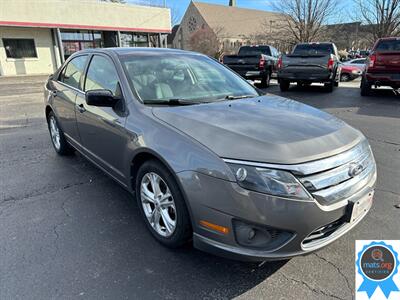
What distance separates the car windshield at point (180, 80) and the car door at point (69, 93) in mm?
1067

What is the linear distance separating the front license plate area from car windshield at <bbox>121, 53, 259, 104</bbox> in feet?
5.19

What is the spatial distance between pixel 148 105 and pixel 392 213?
106 inches

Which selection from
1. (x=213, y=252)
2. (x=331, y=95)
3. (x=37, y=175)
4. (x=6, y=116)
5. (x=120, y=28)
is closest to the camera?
(x=213, y=252)

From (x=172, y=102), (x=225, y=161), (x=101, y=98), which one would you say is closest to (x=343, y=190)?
(x=225, y=161)

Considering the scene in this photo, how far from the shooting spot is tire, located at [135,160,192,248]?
95.0 inches

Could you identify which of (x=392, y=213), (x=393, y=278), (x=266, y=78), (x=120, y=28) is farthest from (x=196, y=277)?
(x=120, y=28)

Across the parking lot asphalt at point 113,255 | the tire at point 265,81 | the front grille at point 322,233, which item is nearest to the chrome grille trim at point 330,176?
the front grille at point 322,233

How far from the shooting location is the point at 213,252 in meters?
2.24

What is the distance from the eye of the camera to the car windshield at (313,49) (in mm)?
11859

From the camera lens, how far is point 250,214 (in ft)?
6.59

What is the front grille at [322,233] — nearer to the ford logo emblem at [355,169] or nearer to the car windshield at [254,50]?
the ford logo emblem at [355,169]

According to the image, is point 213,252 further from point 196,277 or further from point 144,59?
point 144,59

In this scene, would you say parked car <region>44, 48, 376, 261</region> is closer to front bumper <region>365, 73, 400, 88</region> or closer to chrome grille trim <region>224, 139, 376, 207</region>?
chrome grille trim <region>224, 139, 376, 207</region>

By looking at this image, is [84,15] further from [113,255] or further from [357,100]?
[113,255]
